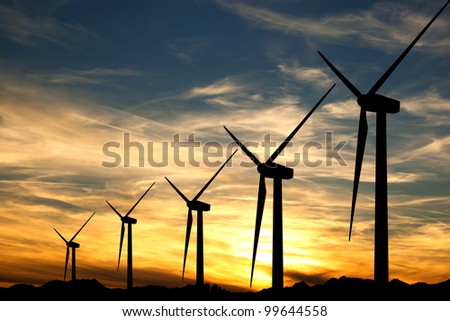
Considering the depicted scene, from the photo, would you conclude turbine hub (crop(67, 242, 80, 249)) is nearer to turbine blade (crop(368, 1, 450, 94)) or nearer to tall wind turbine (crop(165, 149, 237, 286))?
tall wind turbine (crop(165, 149, 237, 286))

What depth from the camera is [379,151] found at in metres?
48.4

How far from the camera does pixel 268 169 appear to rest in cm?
6450

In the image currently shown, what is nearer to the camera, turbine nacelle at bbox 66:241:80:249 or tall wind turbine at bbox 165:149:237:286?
tall wind turbine at bbox 165:149:237:286

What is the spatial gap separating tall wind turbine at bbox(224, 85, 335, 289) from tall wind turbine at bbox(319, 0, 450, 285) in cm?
763

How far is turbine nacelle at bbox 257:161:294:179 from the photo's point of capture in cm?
6381

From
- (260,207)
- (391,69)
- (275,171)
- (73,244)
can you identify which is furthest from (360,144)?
(73,244)

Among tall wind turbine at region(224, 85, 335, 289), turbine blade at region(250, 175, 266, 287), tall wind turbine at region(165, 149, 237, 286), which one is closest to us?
tall wind turbine at region(224, 85, 335, 289)

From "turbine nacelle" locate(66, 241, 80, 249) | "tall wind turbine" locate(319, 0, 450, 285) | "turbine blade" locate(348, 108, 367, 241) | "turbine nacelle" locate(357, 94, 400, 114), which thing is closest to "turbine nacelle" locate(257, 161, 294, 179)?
"tall wind turbine" locate(319, 0, 450, 285)

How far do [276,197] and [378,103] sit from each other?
14931mm

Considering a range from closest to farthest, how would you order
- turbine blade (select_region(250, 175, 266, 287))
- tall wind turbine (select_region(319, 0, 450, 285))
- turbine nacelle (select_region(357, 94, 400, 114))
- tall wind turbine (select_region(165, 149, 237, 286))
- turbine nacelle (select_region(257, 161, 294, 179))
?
tall wind turbine (select_region(319, 0, 450, 285)), turbine nacelle (select_region(357, 94, 400, 114)), turbine blade (select_region(250, 175, 266, 287)), turbine nacelle (select_region(257, 161, 294, 179)), tall wind turbine (select_region(165, 149, 237, 286))

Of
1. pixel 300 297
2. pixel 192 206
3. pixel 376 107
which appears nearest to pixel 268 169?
pixel 376 107
